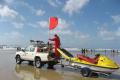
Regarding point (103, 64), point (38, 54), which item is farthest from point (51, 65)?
point (103, 64)

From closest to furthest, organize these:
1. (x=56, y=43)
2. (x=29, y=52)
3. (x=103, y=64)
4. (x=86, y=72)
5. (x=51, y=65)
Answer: (x=103, y=64) → (x=86, y=72) → (x=56, y=43) → (x=51, y=65) → (x=29, y=52)

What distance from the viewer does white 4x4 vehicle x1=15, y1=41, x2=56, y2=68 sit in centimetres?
1975

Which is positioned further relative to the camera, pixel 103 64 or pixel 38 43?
pixel 38 43

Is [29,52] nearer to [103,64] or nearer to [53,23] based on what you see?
[53,23]

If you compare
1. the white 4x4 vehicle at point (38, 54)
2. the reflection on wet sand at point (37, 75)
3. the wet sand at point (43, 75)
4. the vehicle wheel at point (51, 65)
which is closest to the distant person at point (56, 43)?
the white 4x4 vehicle at point (38, 54)

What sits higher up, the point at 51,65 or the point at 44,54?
the point at 44,54

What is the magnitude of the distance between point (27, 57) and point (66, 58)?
17.1 feet

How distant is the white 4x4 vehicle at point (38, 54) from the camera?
64.8 ft

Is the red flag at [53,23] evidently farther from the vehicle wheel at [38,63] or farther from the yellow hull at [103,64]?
the yellow hull at [103,64]

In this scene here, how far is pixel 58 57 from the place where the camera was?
19.3 metres

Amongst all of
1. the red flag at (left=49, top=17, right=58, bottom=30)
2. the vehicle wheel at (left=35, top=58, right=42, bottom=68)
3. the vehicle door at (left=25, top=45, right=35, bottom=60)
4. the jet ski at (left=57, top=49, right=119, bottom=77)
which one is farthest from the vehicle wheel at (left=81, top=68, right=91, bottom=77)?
the vehicle door at (left=25, top=45, right=35, bottom=60)

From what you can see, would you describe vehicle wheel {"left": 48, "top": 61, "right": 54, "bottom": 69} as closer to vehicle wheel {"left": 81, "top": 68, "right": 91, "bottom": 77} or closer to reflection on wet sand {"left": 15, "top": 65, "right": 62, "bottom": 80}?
reflection on wet sand {"left": 15, "top": 65, "right": 62, "bottom": 80}

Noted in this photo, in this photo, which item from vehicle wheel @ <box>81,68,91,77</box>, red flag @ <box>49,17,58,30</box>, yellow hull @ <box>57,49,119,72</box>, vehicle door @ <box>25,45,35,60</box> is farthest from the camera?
vehicle door @ <box>25,45,35,60</box>

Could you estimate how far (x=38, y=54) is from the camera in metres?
20.5
